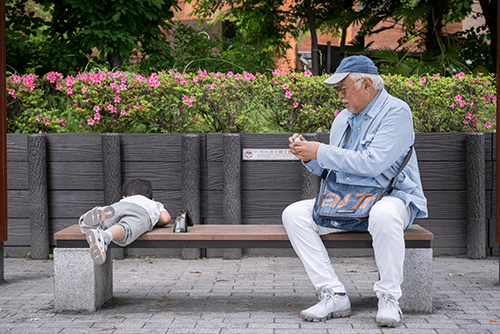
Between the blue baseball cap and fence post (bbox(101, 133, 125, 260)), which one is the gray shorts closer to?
the blue baseball cap

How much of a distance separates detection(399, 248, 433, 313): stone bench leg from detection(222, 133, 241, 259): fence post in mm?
2467

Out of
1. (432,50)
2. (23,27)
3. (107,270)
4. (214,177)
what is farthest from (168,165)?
(432,50)

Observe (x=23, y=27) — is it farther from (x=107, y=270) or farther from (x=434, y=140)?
(x=434, y=140)

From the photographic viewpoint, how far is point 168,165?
247 inches

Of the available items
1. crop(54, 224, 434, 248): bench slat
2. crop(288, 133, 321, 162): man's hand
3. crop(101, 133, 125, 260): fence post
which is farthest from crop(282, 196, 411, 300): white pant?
crop(101, 133, 125, 260): fence post

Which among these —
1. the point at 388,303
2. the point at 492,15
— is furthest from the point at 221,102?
the point at 492,15

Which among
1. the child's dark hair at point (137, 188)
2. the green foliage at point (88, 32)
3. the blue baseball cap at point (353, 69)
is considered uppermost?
the green foliage at point (88, 32)

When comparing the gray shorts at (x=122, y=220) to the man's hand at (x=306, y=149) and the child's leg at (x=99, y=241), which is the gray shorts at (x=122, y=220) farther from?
the man's hand at (x=306, y=149)

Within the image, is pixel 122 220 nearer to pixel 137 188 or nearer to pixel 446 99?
pixel 137 188

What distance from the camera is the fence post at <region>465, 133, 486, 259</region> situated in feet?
20.0

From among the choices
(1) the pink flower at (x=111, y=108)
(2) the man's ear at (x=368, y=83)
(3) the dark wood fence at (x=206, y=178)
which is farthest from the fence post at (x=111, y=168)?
(2) the man's ear at (x=368, y=83)

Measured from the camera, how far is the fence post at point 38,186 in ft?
20.2

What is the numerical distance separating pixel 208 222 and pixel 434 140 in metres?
2.74

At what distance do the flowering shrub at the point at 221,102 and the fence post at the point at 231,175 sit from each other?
0.42 m
